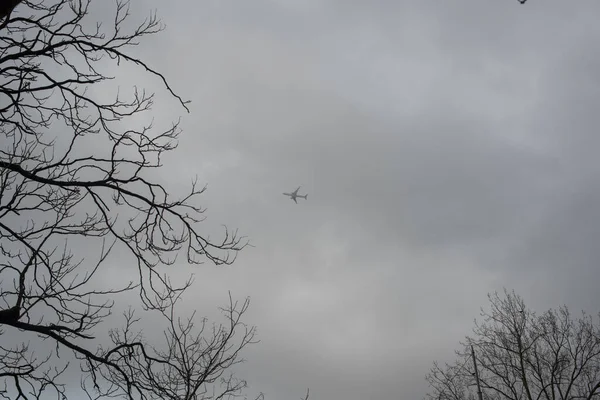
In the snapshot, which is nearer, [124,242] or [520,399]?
[124,242]

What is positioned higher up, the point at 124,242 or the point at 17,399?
the point at 124,242

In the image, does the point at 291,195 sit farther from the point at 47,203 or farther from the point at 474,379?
the point at 47,203

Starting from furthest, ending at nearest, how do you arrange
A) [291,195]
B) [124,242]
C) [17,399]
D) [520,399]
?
[291,195] < [520,399] < [124,242] < [17,399]

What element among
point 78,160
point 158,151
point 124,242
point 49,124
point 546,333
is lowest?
point 124,242

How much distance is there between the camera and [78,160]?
4.39m

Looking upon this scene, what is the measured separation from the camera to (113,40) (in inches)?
200

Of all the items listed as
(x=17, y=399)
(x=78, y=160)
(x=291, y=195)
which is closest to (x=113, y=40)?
(x=78, y=160)

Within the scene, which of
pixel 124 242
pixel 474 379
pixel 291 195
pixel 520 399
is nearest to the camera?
pixel 124 242

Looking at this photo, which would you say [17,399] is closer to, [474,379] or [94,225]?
[94,225]

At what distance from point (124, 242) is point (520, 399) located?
1921cm

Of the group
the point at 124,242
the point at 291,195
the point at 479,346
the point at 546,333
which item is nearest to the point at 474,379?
the point at 479,346

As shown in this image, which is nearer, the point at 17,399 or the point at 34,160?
the point at 17,399

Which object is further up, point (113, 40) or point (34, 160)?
point (113, 40)

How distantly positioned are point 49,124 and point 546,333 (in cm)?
2051
